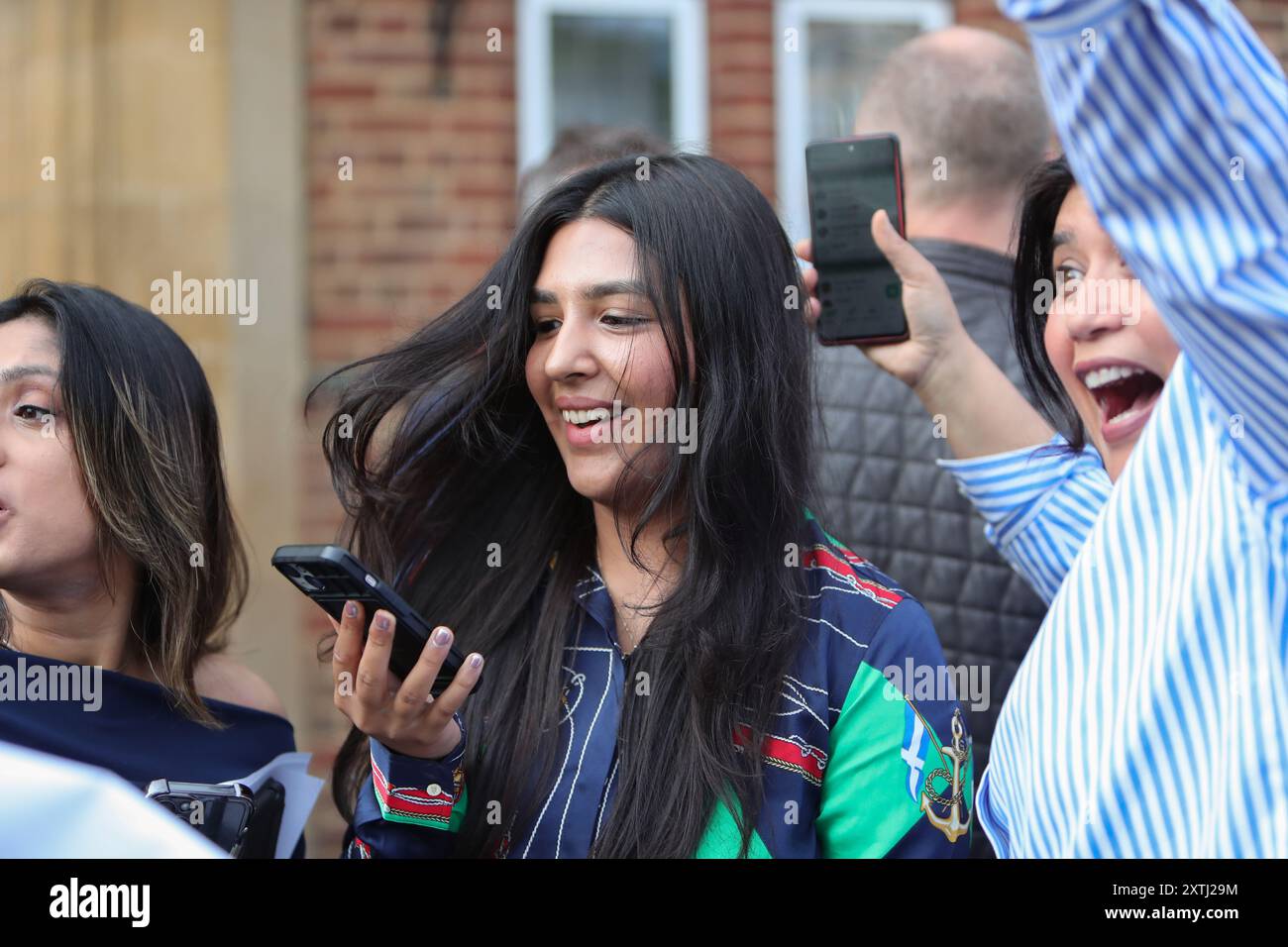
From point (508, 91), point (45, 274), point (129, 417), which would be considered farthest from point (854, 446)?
point (45, 274)

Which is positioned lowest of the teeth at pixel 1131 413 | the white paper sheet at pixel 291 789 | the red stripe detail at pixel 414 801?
the white paper sheet at pixel 291 789

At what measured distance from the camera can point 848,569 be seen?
6.89ft

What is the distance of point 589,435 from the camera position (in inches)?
83.4

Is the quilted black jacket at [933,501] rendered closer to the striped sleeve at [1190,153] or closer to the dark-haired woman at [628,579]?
the dark-haired woman at [628,579]

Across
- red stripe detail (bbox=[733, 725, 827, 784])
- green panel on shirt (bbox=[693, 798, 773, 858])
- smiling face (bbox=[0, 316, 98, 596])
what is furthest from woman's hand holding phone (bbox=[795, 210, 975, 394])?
smiling face (bbox=[0, 316, 98, 596])

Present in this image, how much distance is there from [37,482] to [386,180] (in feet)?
9.77

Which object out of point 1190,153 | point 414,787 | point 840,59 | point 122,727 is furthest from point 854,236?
point 840,59

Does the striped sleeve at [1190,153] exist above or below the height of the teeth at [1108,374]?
above

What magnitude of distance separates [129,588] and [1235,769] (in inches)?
64.1

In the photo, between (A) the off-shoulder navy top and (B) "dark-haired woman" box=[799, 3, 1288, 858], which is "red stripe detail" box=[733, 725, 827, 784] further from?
(A) the off-shoulder navy top

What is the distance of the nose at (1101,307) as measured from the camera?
1762 mm

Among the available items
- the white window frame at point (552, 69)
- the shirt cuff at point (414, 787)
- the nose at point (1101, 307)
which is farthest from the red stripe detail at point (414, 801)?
the white window frame at point (552, 69)

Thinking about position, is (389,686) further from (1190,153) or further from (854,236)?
(1190,153)

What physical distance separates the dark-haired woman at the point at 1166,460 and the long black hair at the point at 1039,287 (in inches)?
3.8
